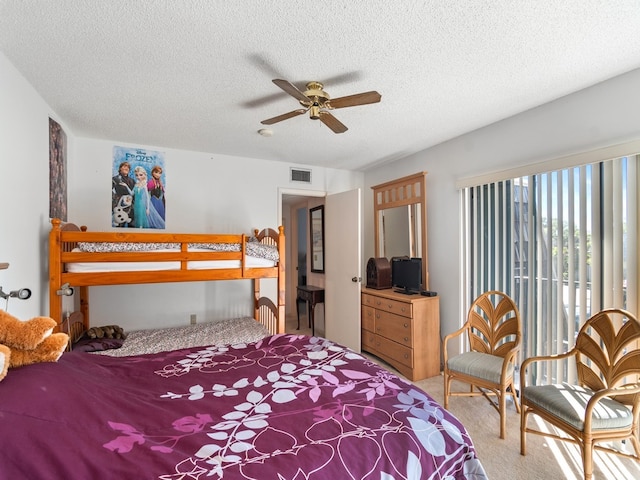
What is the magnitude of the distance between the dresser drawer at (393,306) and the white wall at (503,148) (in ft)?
1.69

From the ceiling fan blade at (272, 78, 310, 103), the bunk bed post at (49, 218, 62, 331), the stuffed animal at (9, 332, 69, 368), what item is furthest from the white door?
the stuffed animal at (9, 332, 69, 368)

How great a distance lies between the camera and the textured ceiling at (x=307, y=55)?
1.41 m

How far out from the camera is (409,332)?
3035mm

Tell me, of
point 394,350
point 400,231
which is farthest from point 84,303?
point 400,231

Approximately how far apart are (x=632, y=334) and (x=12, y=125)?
3.78 m

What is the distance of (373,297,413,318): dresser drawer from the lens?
305 cm

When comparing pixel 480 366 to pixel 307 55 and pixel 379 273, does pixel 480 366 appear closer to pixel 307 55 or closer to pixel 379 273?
pixel 379 273

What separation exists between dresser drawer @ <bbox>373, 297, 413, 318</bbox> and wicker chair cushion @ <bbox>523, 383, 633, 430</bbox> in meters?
1.19

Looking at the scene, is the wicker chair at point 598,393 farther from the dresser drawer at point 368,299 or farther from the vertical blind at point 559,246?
the dresser drawer at point 368,299

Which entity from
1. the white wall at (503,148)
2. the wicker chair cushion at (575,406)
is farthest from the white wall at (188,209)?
the wicker chair cushion at (575,406)

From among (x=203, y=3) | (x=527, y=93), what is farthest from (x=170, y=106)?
(x=527, y=93)

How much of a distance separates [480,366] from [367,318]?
1475 mm

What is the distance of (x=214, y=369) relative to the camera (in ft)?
5.25

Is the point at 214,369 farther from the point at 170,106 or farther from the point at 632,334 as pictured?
the point at 632,334
